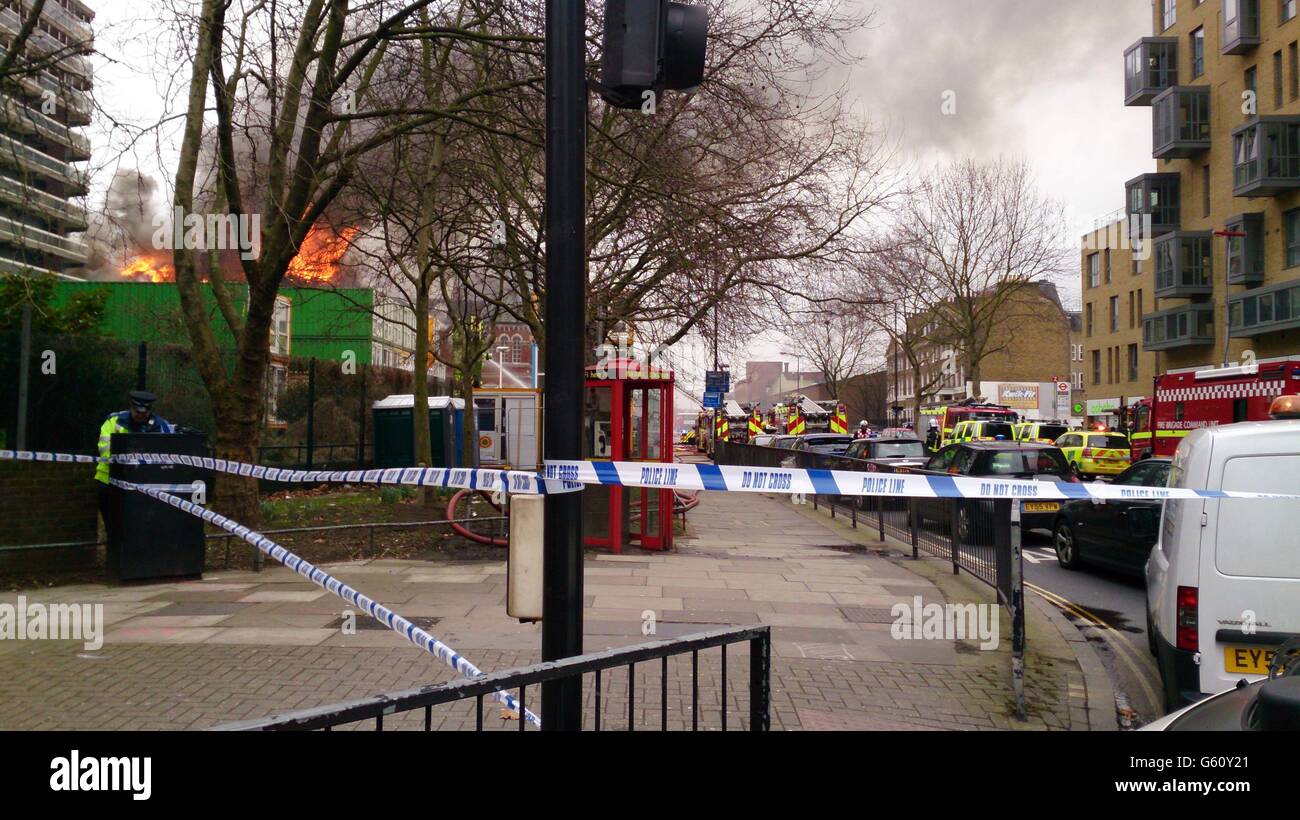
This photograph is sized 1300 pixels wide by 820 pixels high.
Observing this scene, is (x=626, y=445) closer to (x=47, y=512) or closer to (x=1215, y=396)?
(x=47, y=512)

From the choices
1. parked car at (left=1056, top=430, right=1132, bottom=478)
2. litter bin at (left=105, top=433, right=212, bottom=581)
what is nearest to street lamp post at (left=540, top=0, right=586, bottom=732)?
litter bin at (left=105, top=433, right=212, bottom=581)

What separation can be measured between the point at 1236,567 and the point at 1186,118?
4690 centimetres

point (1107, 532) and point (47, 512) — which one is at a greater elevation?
point (47, 512)

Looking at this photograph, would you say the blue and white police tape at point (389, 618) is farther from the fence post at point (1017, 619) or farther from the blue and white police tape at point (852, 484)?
the fence post at point (1017, 619)

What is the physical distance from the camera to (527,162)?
1478 cm

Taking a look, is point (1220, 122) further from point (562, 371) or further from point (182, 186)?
point (562, 371)

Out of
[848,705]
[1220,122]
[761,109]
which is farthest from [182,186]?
[1220,122]

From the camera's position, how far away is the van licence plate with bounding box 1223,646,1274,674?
541 cm

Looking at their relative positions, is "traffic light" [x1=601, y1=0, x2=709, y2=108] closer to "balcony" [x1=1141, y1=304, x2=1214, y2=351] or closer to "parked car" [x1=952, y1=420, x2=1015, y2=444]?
"parked car" [x1=952, y1=420, x2=1015, y2=444]

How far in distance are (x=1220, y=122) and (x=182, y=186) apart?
45.7m

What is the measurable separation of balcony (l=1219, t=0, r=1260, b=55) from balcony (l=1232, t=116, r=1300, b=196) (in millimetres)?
3108

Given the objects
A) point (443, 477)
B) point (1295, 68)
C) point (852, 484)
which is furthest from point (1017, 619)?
point (1295, 68)

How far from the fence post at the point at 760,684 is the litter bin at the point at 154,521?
7581 mm

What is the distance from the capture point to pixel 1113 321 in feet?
185
